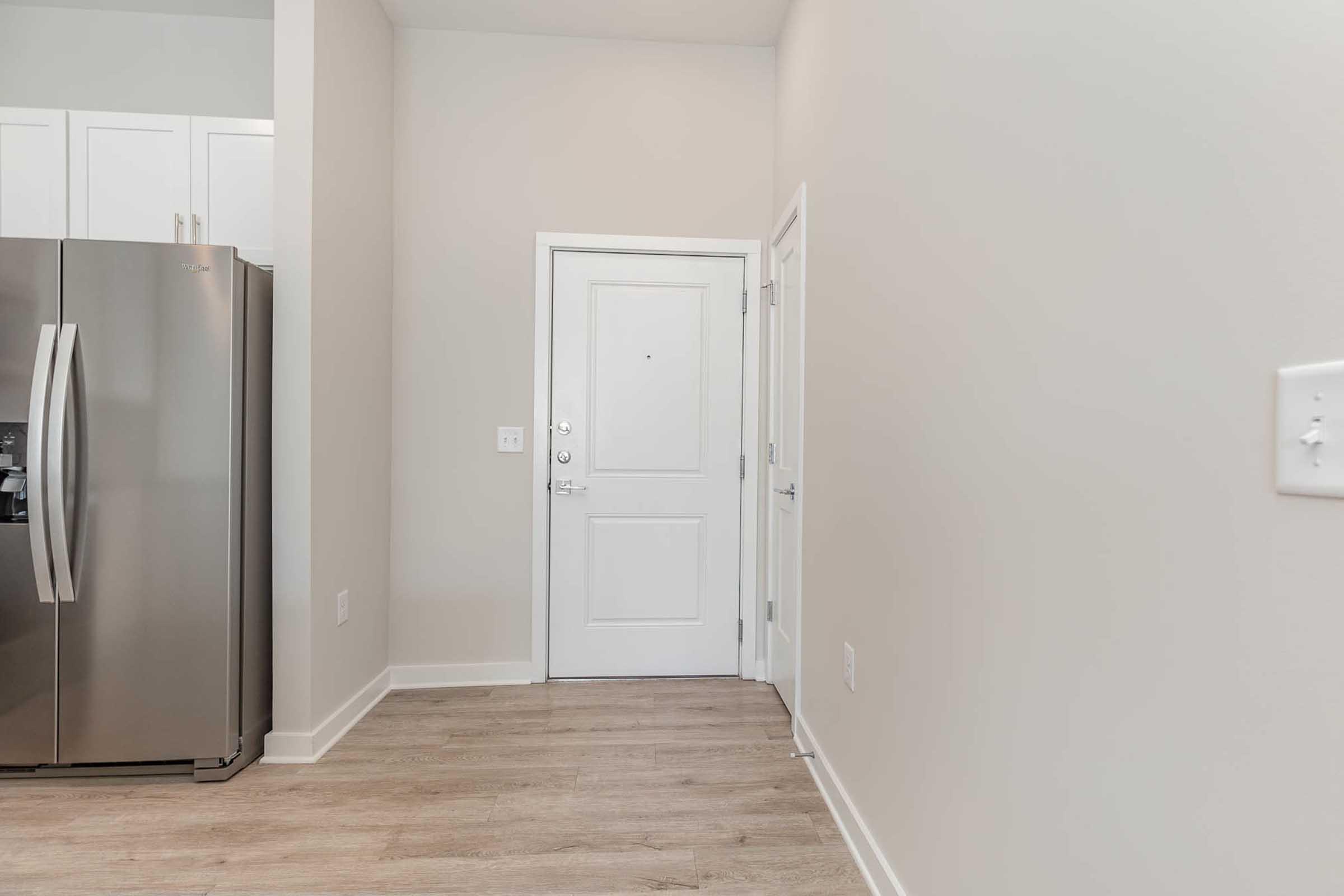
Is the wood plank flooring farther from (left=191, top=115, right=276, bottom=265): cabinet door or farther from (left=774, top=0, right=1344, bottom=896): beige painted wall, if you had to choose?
(left=191, top=115, right=276, bottom=265): cabinet door

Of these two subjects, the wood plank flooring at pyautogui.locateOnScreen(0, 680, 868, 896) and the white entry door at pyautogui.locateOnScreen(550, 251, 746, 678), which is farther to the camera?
the white entry door at pyautogui.locateOnScreen(550, 251, 746, 678)

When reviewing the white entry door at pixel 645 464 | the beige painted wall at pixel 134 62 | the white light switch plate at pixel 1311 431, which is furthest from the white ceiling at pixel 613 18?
the white light switch plate at pixel 1311 431

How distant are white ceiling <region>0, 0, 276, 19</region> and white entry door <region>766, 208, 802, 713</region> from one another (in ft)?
8.31

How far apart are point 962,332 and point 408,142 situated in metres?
2.77

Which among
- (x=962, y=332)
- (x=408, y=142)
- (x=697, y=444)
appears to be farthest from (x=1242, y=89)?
(x=408, y=142)

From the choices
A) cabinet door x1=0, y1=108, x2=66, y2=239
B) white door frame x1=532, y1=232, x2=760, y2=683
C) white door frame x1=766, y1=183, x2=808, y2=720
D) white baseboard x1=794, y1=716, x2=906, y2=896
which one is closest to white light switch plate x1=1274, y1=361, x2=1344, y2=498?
white baseboard x1=794, y1=716, x2=906, y2=896

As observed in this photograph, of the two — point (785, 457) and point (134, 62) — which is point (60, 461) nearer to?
point (134, 62)

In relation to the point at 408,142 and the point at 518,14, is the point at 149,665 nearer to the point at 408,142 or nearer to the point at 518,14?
the point at 408,142

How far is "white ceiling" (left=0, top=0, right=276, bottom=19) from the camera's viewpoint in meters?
2.73

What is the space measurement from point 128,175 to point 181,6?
96cm

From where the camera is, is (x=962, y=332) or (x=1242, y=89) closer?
(x=1242, y=89)

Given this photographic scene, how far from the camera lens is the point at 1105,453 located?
829mm

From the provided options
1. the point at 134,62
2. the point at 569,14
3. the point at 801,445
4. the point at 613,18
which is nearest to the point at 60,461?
the point at 134,62

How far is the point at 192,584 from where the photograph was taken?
6.76 feet
